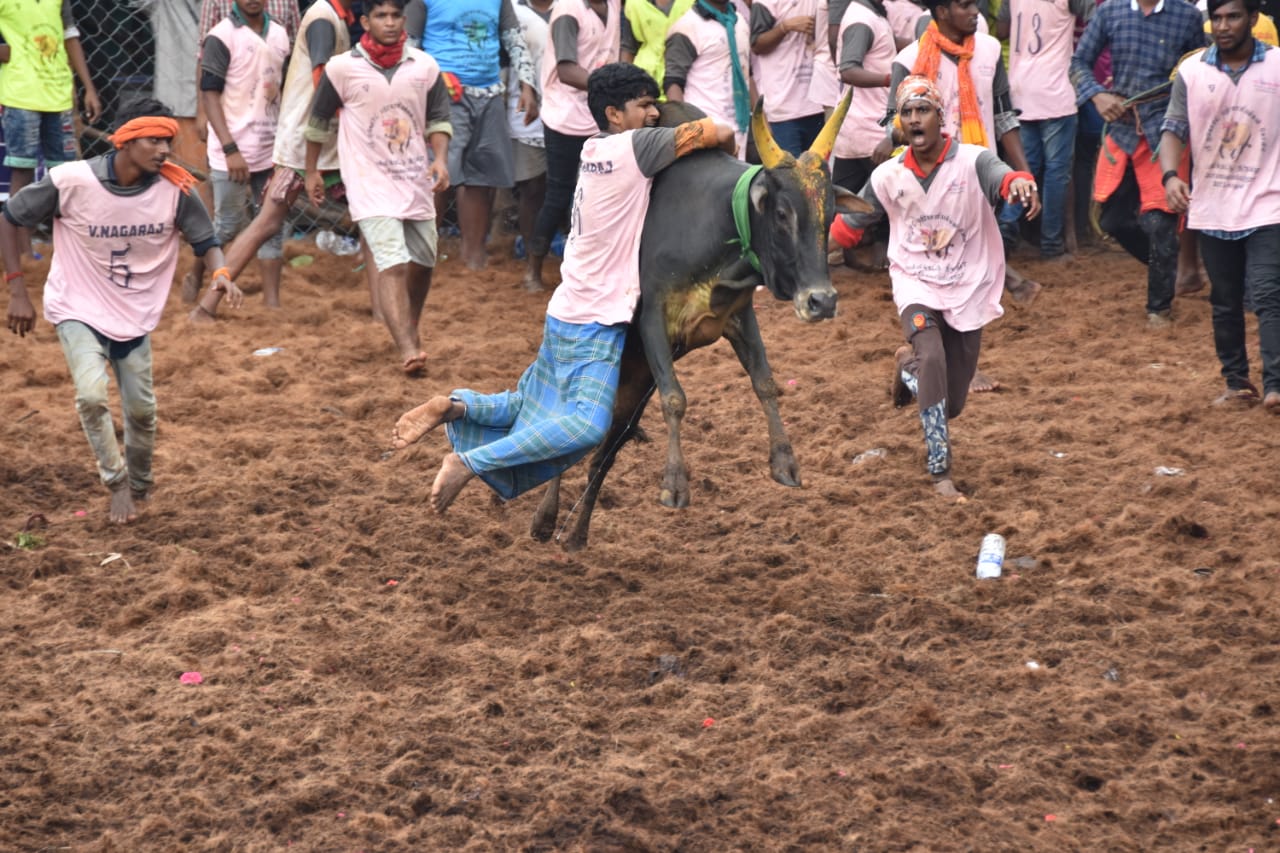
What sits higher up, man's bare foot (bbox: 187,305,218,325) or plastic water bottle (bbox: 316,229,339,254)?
man's bare foot (bbox: 187,305,218,325)

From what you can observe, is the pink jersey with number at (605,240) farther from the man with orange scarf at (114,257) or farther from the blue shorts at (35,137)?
the blue shorts at (35,137)

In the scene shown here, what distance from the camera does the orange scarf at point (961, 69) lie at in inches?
336

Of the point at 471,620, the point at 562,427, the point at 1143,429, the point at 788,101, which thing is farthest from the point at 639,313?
the point at 788,101

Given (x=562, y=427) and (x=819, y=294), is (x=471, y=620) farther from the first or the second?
(x=819, y=294)

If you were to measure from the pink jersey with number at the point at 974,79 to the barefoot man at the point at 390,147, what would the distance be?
2.60 m

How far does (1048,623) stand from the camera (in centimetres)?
604

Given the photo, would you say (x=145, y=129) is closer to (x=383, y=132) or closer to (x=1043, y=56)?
(x=383, y=132)

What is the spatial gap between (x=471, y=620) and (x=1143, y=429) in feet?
12.0

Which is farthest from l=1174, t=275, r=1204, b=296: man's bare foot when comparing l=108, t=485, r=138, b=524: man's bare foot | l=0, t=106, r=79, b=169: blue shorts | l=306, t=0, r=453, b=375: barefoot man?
l=0, t=106, r=79, b=169: blue shorts

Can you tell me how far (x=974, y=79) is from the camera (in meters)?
8.74

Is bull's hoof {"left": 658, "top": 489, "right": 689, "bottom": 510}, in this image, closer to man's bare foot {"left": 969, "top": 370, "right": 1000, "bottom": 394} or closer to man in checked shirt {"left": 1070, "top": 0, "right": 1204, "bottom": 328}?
man's bare foot {"left": 969, "top": 370, "right": 1000, "bottom": 394}

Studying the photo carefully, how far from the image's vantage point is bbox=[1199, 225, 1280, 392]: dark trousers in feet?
25.9

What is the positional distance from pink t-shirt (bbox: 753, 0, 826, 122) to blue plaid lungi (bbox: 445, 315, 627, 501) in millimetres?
4942

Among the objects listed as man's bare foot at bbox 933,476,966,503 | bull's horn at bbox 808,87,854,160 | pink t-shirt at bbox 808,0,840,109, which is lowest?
man's bare foot at bbox 933,476,966,503
